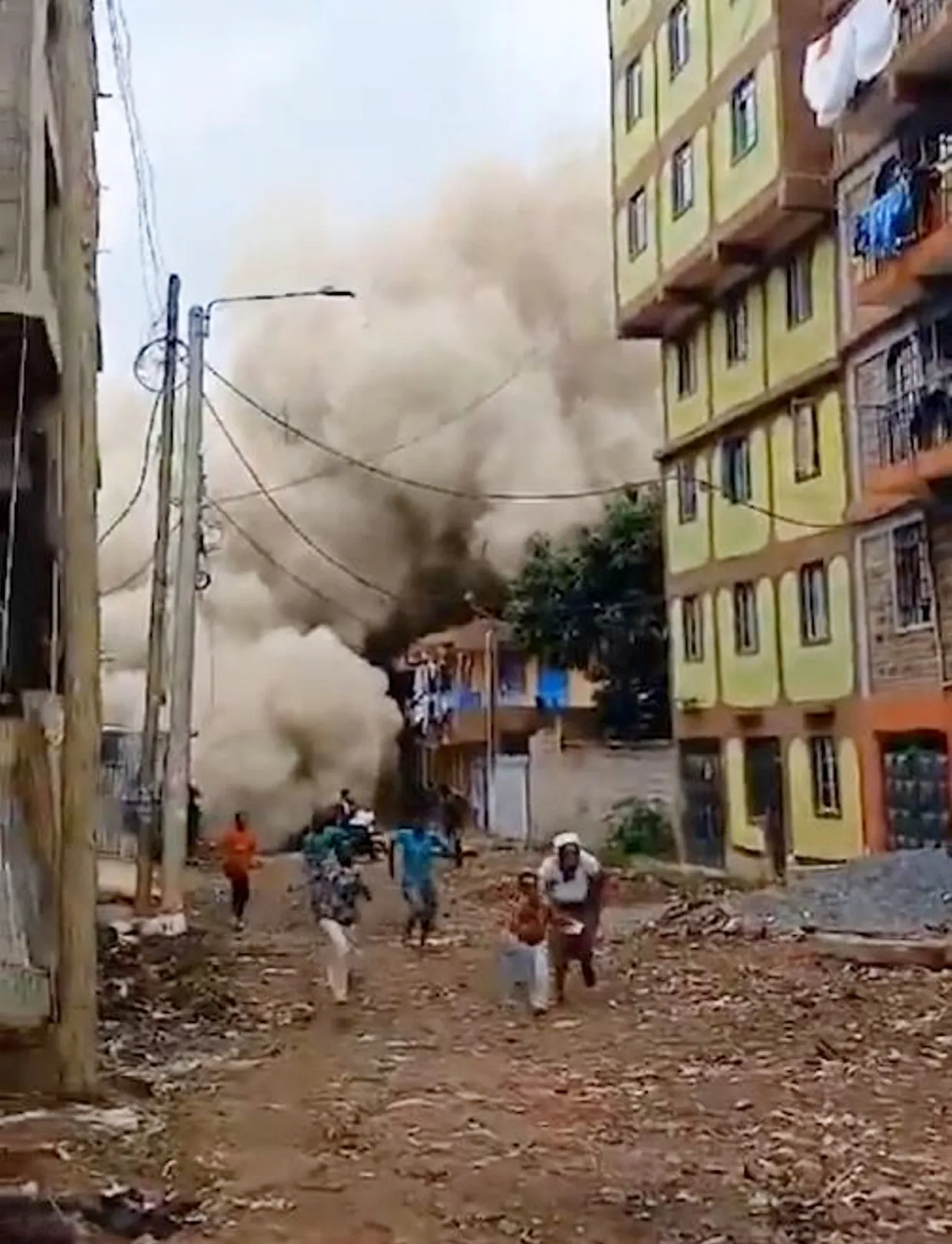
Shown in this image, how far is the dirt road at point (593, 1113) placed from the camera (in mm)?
7047

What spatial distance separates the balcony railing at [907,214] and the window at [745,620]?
6613mm

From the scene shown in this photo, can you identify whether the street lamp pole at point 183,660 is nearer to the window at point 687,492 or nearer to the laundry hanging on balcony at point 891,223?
the laundry hanging on balcony at point 891,223

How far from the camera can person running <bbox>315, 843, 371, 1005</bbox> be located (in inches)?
526

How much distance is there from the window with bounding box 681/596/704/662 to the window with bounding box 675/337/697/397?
3.26 metres

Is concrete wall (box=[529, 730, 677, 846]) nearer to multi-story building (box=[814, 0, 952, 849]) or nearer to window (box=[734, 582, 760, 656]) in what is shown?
window (box=[734, 582, 760, 656])

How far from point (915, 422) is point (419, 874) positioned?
7854mm

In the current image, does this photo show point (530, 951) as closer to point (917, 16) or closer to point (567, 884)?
point (567, 884)

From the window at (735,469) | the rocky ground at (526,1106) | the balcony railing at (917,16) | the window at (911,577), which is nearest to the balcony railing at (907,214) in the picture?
the balcony railing at (917,16)

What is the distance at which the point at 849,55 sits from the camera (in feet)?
66.9

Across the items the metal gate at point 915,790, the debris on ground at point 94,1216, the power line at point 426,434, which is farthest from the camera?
the power line at point 426,434

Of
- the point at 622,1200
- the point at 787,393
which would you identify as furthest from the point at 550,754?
the point at 622,1200

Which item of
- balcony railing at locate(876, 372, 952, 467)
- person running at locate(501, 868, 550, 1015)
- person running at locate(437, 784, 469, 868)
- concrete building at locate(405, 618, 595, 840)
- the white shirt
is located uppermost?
balcony railing at locate(876, 372, 952, 467)

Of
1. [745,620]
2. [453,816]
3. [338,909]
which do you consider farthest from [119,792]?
[338,909]

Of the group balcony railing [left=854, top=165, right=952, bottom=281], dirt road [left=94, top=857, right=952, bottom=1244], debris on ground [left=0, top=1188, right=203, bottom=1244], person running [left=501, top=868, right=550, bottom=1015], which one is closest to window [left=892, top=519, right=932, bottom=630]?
balcony railing [left=854, top=165, right=952, bottom=281]
